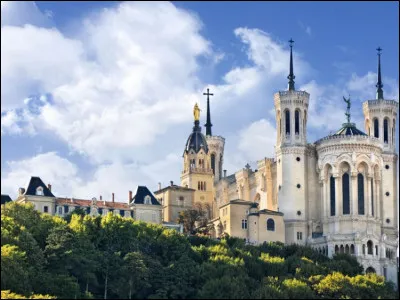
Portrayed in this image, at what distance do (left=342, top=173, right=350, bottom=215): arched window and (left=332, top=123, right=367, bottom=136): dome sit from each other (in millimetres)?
4758

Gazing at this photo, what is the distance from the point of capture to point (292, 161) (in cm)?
12344

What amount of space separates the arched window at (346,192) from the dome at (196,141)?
83.8ft

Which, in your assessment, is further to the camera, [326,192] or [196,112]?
[196,112]

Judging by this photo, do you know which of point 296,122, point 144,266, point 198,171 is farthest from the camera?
point 198,171

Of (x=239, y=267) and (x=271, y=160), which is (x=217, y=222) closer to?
(x=271, y=160)

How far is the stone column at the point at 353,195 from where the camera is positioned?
119000mm

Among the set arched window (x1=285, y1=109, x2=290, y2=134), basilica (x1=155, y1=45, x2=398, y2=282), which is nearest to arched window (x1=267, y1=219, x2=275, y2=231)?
basilica (x1=155, y1=45, x2=398, y2=282)

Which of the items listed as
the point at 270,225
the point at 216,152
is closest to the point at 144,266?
the point at 270,225

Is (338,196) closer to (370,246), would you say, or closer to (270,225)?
(370,246)

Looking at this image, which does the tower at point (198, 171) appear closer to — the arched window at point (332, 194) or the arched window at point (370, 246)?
the arched window at point (332, 194)

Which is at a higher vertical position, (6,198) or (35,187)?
(35,187)

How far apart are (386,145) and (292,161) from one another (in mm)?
11874

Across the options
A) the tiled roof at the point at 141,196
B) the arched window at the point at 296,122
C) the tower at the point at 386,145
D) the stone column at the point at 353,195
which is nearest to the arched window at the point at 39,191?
the tiled roof at the point at 141,196

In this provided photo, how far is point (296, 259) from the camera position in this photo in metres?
106
